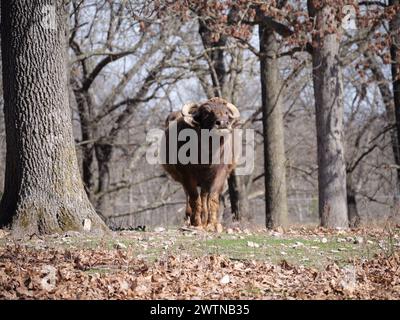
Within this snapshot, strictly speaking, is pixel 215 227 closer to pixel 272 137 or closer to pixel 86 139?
pixel 272 137

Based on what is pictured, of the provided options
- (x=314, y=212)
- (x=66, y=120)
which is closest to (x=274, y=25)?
(x=66, y=120)

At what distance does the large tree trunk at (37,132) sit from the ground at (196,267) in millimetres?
522

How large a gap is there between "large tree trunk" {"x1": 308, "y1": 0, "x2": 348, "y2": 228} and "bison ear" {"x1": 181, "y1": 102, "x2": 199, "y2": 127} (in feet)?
10.3

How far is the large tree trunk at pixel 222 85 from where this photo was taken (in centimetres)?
2214

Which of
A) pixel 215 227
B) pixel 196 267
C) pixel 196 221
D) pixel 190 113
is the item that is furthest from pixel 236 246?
pixel 190 113

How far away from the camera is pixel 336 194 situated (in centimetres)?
1561

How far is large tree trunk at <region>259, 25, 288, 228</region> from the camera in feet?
56.1

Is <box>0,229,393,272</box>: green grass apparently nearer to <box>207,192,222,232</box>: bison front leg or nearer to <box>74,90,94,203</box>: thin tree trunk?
<box>207,192,222,232</box>: bison front leg

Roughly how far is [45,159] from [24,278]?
3602mm

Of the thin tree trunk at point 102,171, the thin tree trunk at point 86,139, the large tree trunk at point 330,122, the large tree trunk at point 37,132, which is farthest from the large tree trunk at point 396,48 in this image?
the thin tree trunk at point 102,171

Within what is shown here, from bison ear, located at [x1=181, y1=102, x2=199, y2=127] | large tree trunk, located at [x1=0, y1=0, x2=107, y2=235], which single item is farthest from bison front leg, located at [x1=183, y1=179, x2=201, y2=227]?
large tree trunk, located at [x1=0, y1=0, x2=107, y2=235]

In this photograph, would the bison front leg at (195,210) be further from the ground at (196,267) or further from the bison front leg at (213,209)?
the ground at (196,267)

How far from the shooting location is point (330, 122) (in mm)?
15586

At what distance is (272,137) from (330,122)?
7.25ft
